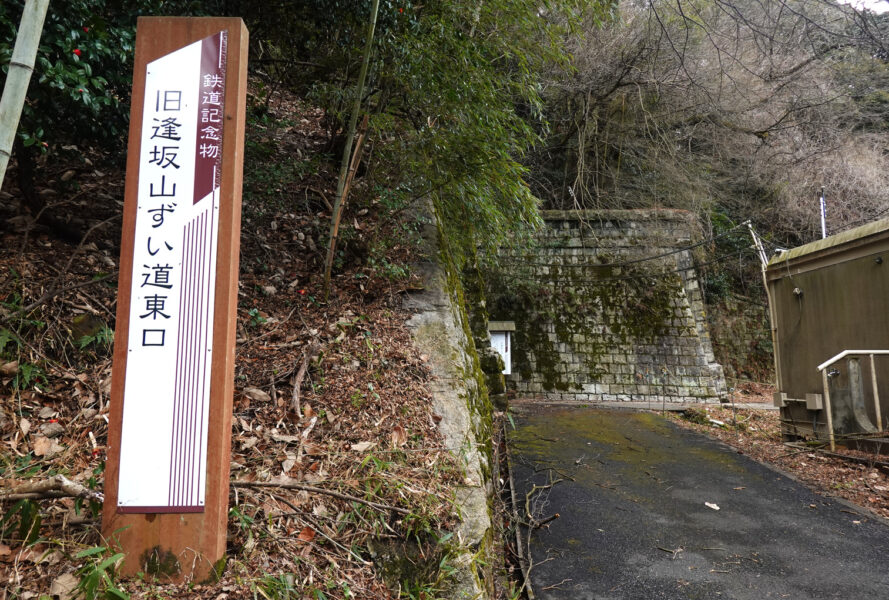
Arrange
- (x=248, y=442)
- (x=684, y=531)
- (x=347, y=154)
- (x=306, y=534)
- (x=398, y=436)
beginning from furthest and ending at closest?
(x=347, y=154)
(x=684, y=531)
(x=398, y=436)
(x=248, y=442)
(x=306, y=534)

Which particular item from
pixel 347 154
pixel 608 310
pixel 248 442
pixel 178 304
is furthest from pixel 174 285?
pixel 608 310

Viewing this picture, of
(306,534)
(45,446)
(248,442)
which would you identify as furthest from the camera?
(248,442)

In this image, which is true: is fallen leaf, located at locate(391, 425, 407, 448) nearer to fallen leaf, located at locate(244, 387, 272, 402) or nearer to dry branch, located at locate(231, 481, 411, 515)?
dry branch, located at locate(231, 481, 411, 515)

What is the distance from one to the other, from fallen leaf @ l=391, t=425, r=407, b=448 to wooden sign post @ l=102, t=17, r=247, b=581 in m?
1.19

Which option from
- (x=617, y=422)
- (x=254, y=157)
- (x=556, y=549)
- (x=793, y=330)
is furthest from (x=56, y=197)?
(x=793, y=330)

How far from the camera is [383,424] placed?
126 inches

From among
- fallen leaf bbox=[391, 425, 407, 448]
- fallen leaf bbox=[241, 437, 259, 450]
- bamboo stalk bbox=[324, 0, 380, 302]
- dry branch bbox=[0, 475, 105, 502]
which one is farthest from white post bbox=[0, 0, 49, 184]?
bamboo stalk bbox=[324, 0, 380, 302]

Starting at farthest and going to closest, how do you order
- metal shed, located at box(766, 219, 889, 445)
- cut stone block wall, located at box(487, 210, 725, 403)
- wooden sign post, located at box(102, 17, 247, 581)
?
cut stone block wall, located at box(487, 210, 725, 403)
metal shed, located at box(766, 219, 889, 445)
wooden sign post, located at box(102, 17, 247, 581)

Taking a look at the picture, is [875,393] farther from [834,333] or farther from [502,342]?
[502,342]

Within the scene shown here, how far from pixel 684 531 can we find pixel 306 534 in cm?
322

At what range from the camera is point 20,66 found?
1818 mm

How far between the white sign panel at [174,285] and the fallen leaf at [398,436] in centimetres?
128

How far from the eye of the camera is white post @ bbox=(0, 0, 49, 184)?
1.80 m

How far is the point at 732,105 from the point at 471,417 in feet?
41.6
